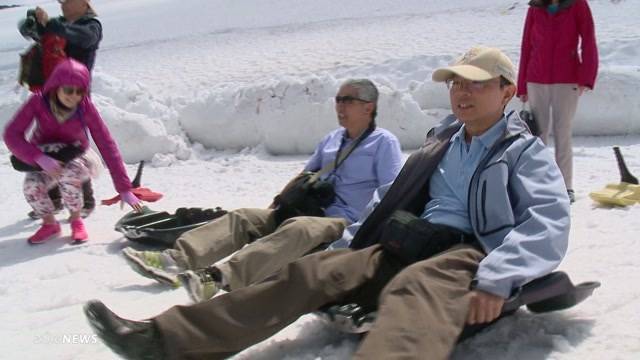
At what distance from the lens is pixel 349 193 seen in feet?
12.2

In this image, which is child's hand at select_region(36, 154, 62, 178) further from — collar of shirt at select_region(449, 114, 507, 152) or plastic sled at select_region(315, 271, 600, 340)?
collar of shirt at select_region(449, 114, 507, 152)

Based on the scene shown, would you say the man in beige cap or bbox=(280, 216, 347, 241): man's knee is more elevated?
the man in beige cap

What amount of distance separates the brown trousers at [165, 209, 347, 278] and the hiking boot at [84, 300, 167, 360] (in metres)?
0.77

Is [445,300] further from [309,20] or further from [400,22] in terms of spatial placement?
[309,20]

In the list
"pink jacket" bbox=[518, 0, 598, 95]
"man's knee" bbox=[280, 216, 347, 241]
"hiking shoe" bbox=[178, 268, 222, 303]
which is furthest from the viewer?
"pink jacket" bbox=[518, 0, 598, 95]

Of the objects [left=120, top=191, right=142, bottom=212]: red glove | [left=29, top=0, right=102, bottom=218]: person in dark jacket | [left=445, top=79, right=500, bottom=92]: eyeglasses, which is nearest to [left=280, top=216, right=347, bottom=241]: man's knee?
[left=445, top=79, right=500, bottom=92]: eyeglasses

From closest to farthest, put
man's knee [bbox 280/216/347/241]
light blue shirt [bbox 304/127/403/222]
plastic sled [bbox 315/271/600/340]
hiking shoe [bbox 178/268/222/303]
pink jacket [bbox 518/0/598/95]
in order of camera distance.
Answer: plastic sled [bbox 315/271/600/340] → hiking shoe [bbox 178/268/222/303] → man's knee [bbox 280/216/347/241] → light blue shirt [bbox 304/127/403/222] → pink jacket [bbox 518/0/598/95]

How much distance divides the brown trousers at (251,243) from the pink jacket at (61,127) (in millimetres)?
1283

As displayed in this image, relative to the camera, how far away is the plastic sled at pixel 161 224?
4176 mm

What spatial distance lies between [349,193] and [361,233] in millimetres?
866

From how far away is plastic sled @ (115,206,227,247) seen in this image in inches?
164

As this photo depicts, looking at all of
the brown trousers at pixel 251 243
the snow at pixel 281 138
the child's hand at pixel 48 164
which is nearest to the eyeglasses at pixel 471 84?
the snow at pixel 281 138

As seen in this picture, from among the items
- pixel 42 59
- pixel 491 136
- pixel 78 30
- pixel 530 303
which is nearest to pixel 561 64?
pixel 491 136

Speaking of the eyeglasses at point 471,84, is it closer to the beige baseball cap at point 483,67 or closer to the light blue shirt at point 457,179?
the beige baseball cap at point 483,67
